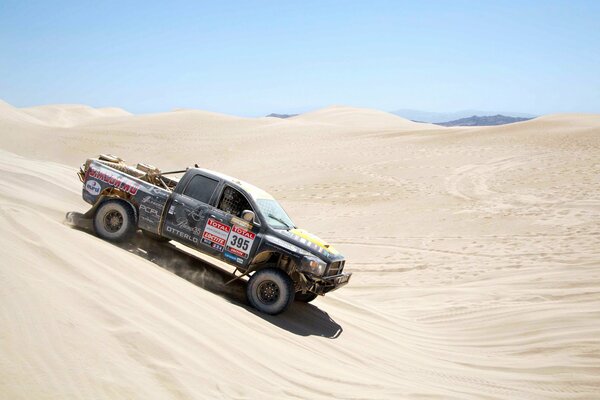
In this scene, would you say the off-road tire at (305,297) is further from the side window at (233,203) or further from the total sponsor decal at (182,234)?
the total sponsor decal at (182,234)

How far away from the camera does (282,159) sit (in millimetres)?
34031

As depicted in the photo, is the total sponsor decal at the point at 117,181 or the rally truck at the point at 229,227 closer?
the rally truck at the point at 229,227

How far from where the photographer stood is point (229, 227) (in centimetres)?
904

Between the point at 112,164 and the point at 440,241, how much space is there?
33.1 ft

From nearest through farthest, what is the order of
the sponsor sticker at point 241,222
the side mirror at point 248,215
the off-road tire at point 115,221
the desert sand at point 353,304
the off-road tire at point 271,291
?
the desert sand at point 353,304 < the off-road tire at point 271,291 < the side mirror at point 248,215 < the sponsor sticker at point 241,222 < the off-road tire at point 115,221

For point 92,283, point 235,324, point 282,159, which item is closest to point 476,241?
point 235,324

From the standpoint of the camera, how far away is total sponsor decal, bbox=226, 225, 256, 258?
888cm

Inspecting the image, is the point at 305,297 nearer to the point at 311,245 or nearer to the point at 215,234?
the point at 311,245

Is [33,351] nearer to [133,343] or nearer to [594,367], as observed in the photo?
[133,343]

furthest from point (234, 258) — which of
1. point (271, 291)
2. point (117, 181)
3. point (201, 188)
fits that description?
point (117, 181)

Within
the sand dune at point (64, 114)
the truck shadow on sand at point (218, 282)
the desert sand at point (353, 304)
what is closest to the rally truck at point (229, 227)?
the truck shadow on sand at point (218, 282)

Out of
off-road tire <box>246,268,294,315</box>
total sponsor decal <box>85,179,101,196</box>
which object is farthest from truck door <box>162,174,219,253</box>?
total sponsor decal <box>85,179,101,196</box>

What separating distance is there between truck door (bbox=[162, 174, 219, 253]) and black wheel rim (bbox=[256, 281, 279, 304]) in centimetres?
115

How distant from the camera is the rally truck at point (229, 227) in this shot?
8586 mm
